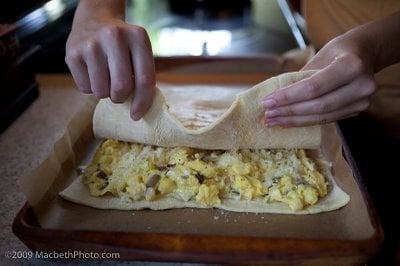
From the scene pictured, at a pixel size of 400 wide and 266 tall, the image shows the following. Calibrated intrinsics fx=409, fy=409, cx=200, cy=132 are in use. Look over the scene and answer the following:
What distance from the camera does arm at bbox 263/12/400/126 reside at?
75 centimetres

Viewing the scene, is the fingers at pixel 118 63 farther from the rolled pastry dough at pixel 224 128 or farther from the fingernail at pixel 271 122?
the fingernail at pixel 271 122

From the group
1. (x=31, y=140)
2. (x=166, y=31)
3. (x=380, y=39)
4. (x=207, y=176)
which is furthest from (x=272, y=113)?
(x=166, y=31)

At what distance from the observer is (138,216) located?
80 cm

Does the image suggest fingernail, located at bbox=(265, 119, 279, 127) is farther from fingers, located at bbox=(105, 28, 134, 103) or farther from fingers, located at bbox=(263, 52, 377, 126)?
fingers, located at bbox=(105, 28, 134, 103)

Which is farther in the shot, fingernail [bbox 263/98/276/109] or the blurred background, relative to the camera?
the blurred background

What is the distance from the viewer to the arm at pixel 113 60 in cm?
77

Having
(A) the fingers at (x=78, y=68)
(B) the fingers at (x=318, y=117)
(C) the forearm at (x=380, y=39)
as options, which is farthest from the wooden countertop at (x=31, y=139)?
(C) the forearm at (x=380, y=39)

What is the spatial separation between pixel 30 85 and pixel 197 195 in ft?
2.45

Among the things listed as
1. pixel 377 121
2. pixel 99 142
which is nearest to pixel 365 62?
pixel 377 121

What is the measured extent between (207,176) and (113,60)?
30cm

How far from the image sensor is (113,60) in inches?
30.0

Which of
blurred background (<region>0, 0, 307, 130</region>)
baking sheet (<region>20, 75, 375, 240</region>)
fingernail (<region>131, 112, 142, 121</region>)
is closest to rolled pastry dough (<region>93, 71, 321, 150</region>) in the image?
fingernail (<region>131, 112, 142, 121</region>)

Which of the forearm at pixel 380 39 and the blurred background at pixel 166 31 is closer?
the forearm at pixel 380 39

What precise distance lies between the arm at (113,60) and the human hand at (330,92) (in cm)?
24
